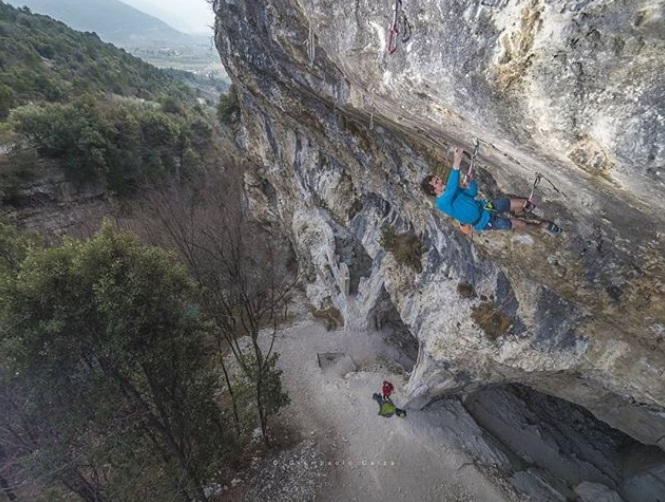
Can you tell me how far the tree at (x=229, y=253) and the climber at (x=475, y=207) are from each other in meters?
9.79

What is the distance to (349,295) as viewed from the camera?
19.2 metres

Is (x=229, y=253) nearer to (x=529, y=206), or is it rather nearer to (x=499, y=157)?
(x=529, y=206)

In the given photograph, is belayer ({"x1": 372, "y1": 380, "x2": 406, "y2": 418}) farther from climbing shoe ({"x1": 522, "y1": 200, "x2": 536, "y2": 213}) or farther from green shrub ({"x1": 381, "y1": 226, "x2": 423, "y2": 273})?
climbing shoe ({"x1": 522, "y1": 200, "x2": 536, "y2": 213})

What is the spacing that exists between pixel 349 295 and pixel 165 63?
197 metres

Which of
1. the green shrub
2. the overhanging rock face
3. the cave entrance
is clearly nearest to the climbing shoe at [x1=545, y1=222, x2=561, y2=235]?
the overhanging rock face

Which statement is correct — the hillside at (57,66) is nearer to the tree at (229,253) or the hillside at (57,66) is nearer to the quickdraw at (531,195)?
the tree at (229,253)

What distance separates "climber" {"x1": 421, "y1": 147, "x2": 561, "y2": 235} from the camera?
629 centimetres

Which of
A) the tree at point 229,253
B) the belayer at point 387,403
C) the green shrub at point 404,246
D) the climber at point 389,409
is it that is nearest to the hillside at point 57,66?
the tree at point 229,253

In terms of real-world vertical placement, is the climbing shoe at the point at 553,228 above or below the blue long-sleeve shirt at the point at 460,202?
below

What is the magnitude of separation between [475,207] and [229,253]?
665 inches

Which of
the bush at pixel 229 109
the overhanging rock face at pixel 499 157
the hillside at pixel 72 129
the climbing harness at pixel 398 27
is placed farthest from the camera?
the bush at pixel 229 109

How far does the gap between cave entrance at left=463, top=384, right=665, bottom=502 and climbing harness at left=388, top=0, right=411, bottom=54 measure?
41.5 feet

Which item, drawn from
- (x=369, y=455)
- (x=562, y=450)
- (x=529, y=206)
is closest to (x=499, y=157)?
(x=529, y=206)

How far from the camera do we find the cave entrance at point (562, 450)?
1195 cm
